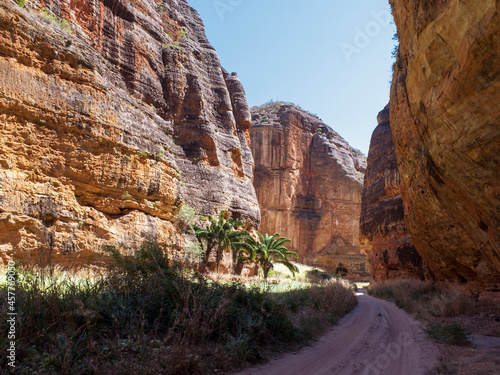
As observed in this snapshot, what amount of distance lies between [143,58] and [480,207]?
2294cm

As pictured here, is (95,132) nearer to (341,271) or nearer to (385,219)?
(385,219)

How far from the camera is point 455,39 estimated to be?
5965 mm

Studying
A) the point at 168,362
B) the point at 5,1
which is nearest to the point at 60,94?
the point at 5,1

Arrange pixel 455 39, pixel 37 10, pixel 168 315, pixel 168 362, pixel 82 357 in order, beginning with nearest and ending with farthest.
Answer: pixel 82 357 → pixel 168 362 → pixel 168 315 → pixel 455 39 → pixel 37 10

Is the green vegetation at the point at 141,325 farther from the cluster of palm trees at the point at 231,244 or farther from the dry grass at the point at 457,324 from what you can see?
the cluster of palm trees at the point at 231,244

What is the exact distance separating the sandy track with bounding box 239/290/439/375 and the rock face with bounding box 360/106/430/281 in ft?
49.9

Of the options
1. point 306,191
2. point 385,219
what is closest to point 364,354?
point 385,219

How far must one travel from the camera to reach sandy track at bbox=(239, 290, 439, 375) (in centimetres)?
525

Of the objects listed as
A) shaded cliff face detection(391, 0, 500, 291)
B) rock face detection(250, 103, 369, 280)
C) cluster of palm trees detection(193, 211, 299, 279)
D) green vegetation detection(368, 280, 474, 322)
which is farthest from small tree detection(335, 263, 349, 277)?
shaded cliff face detection(391, 0, 500, 291)

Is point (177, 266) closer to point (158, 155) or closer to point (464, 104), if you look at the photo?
point (464, 104)

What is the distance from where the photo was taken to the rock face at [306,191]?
159 feet

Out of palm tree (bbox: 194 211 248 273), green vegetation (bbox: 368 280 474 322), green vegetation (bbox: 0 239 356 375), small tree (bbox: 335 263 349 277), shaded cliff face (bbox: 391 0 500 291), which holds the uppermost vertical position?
shaded cliff face (bbox: 391 0 500 291)

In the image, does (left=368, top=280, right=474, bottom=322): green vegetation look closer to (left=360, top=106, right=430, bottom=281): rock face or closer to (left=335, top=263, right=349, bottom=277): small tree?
(left=360, top=106, right=430, bottom=281): rock face

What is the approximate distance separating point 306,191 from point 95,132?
41968 mm
